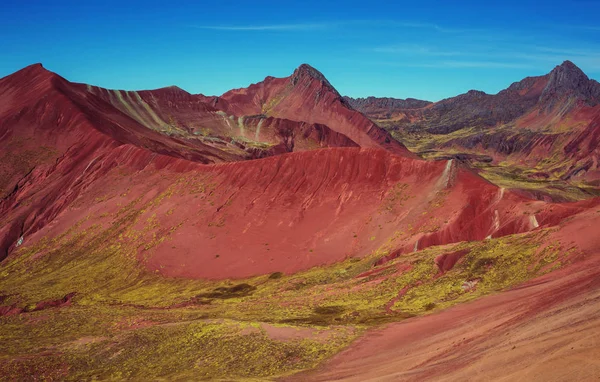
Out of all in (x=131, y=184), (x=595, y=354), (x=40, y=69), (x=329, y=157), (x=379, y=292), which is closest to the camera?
(x=595, y=354)

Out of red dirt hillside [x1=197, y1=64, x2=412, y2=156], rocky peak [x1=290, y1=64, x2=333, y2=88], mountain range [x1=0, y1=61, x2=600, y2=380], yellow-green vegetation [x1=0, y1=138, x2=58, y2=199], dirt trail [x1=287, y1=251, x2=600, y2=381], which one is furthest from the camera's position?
rocky peak [x1=290, y1=64, x2=333, y2=88]

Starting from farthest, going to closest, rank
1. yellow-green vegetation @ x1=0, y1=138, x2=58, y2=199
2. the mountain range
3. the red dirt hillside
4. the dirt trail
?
the red dirt hillside → yellow-green vegetation @ x1=0, y1=138, x2=58, y2=199 → the mountain range → the dirt trail

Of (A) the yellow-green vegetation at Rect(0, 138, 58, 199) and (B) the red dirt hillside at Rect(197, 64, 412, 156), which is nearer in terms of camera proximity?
(A) the yellow-green vegetation at Rect(0, 138, 58, 199)

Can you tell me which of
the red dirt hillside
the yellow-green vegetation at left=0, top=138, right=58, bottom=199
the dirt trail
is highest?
the red dirt hillside

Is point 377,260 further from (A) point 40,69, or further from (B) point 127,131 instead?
(A) point 40,69

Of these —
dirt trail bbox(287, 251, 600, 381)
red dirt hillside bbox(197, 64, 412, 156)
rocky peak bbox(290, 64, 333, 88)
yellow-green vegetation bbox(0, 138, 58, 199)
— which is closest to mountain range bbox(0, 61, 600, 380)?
dirt trail bbox(287, 251, 600, 381)

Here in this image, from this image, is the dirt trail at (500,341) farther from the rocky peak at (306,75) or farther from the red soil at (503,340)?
the rocky peak at (306,75)

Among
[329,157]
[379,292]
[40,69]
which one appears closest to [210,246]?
[329,157]

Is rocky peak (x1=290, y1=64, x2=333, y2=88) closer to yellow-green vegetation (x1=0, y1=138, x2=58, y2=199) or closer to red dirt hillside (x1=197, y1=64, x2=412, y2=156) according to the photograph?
red dirt hillside (x1=197, y1=64, x2=412, y2=156)
